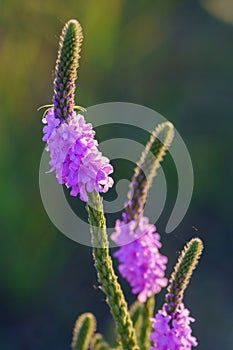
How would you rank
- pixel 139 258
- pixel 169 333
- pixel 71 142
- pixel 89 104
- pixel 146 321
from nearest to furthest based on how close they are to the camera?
pixel 71 142
pixel 169 333
pixel 139 258
pixel 146 321
pixel 89 104

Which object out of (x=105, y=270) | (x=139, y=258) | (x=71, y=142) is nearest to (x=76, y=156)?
(x=71, y=142)

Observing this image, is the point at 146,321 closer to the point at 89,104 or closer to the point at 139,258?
the point at 139,258

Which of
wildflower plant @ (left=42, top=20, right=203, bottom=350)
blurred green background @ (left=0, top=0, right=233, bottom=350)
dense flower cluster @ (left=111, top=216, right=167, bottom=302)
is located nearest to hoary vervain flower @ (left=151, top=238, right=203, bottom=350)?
wildflower plant @ (left=42, top=20, right=203, bottom=350)

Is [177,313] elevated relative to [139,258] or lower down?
Answer: lower down

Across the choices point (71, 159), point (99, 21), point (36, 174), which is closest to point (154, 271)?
point (71, 159)

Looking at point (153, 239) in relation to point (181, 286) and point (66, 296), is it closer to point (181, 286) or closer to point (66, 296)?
point (181, 286)

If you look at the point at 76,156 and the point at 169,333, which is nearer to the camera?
the point at 76,156

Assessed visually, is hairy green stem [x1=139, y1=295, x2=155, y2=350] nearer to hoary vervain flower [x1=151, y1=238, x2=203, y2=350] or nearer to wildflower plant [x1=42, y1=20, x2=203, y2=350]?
wildflower plant [x1=42, y1=20, x2=203, y2=350]

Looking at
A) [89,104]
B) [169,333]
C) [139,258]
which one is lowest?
[169,333]
